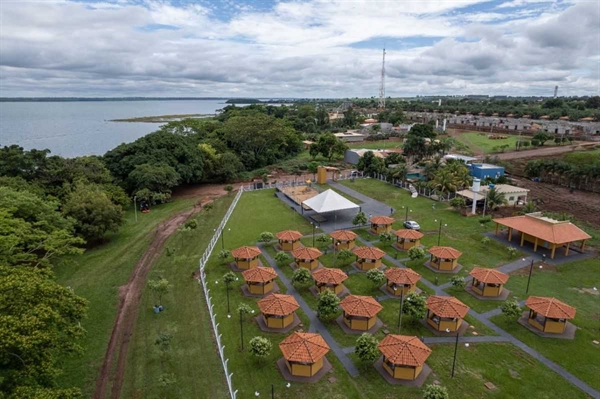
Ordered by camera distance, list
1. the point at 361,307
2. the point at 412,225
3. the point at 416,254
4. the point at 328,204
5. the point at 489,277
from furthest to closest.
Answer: the point at 328,204 → the point at 412,225 → the point at 416,254 → the point at 489,277 → the point at 361,307

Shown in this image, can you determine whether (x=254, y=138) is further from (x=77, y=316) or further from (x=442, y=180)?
(x=77, y=316)

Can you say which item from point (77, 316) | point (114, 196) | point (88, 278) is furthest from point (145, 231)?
point (77, 316)

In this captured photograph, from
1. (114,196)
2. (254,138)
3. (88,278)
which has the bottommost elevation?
(88,278)

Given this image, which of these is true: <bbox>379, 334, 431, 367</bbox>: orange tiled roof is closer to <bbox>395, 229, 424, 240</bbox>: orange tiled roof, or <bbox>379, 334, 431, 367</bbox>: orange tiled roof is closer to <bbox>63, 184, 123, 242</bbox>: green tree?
<bbox>395, 229, 424, 240</bbox>: orange tiled roof

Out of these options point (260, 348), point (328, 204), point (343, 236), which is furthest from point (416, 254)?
point (260, 348)

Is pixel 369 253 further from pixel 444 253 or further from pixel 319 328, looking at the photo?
pixel 319 328

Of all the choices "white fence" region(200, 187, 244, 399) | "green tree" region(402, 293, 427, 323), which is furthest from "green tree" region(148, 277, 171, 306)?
"green tree" region(402, 293, 427, 323)
